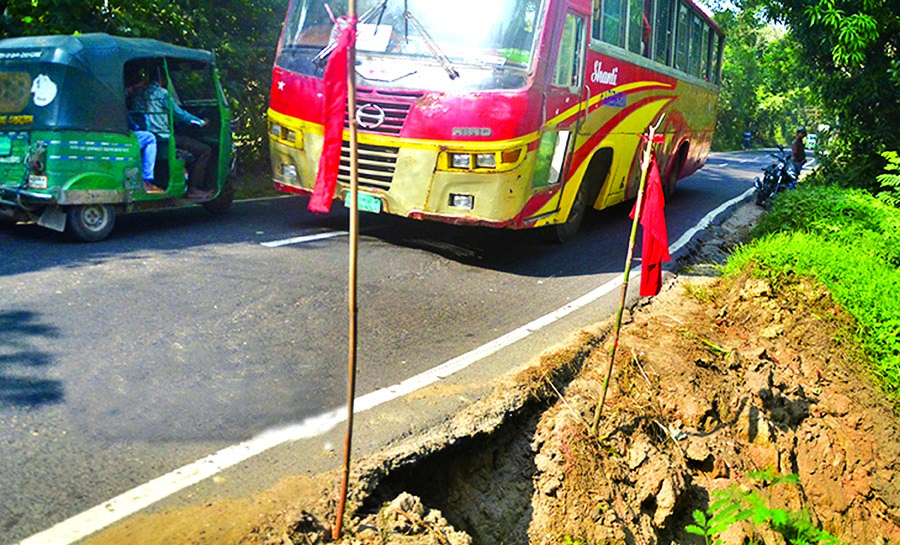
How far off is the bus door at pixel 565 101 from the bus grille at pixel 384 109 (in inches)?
58.0

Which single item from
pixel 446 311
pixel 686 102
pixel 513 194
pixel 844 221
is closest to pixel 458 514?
pixel 446 311

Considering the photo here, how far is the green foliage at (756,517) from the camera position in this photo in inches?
166

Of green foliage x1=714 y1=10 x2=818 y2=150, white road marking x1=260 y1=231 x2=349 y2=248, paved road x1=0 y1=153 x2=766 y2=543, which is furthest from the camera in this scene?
green foliage x1=714 y1=10 x2=818 y2=150

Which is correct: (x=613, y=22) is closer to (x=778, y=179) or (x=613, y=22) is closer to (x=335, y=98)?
(x=778, y=179)

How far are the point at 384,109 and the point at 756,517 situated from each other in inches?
210

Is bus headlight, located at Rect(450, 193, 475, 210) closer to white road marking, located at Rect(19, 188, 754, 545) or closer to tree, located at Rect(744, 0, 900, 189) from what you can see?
white road marking, located at Rect(19, 188, 754, 545)

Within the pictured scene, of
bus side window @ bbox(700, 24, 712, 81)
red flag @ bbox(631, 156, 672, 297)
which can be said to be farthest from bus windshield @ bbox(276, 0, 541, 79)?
bus side window @ bbox(700, 24, 712, 81)

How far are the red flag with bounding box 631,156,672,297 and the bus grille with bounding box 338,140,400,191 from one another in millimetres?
3589

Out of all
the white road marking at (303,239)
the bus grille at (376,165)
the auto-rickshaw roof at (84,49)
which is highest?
the auto-rickshaw roof at (84,49)

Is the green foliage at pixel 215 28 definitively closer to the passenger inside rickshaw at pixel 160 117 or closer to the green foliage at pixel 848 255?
the passenger inside rickshaw at pixel 160 117

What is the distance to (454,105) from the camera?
7.76 m

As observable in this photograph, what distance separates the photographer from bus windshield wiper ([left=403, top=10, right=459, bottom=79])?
7832 millimetres

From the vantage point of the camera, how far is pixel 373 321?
634 centimetres

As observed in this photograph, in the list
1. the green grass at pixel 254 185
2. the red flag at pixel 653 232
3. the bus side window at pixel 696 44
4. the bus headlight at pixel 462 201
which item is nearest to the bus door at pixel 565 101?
the bus headlight at pixel 462 201
